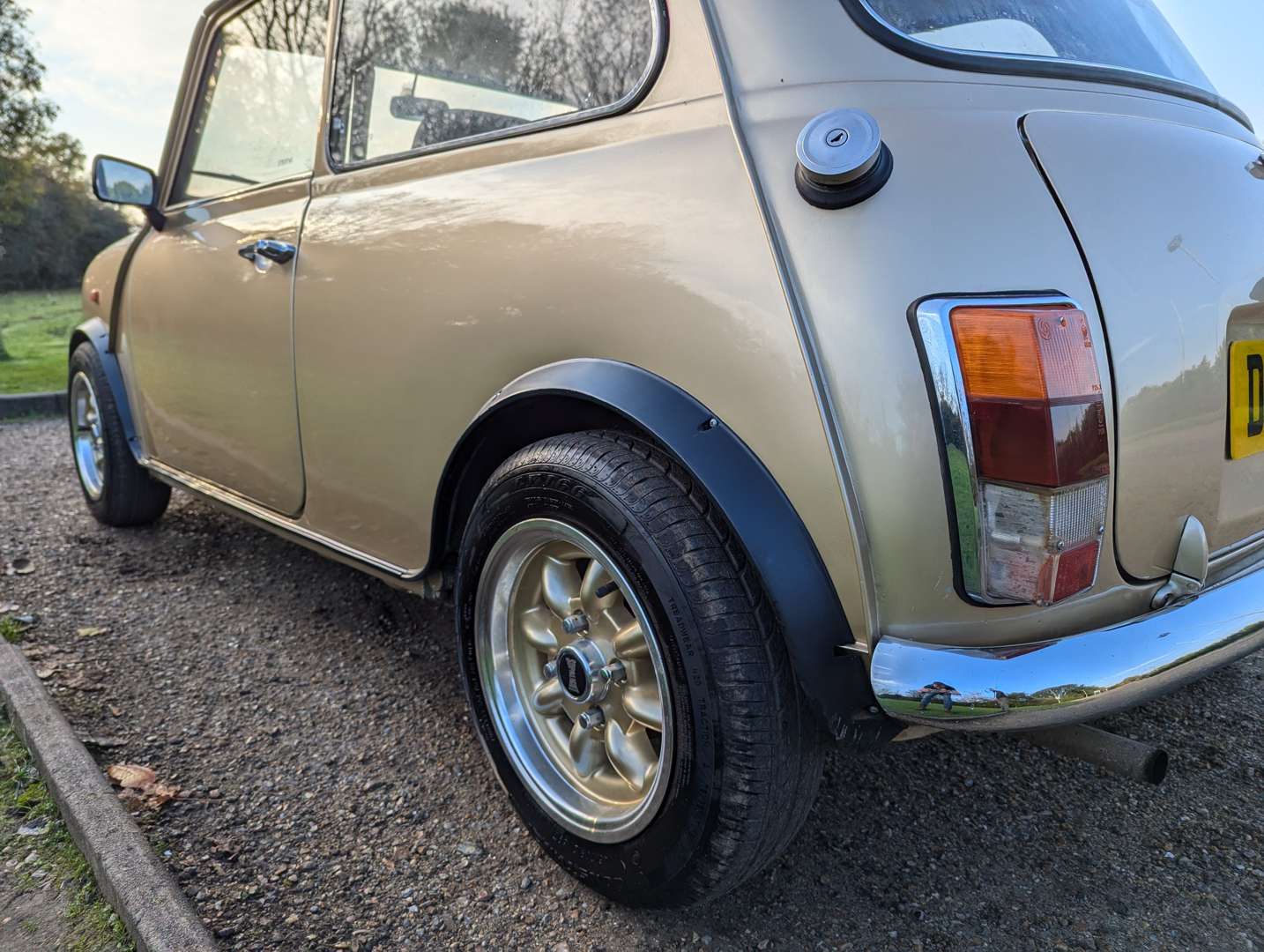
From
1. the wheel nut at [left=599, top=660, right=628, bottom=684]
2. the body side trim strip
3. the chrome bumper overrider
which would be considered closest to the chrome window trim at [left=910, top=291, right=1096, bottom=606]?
the chrome bumper overrider

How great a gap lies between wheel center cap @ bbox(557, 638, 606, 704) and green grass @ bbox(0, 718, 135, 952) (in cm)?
94

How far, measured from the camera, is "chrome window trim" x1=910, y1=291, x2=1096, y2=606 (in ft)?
4.33

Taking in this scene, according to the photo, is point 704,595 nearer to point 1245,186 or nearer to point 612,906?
point 612,906

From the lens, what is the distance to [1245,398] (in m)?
1.61

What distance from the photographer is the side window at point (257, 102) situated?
8.73 feet

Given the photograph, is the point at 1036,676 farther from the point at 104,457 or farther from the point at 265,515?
the point at 104,457

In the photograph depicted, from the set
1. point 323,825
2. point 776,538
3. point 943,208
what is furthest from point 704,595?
point 323,825

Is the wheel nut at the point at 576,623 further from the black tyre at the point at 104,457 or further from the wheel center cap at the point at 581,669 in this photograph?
the black tyre at the point at 104,457

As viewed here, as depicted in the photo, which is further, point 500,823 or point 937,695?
point 500,823

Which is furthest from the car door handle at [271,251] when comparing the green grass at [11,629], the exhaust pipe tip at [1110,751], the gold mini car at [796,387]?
the exhaust pipe tip at [1110,751]

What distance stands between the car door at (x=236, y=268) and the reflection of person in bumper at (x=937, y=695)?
1928 millimetres

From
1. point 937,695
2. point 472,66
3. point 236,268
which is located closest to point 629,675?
point 937,695

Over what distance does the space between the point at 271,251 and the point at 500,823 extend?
1.69 metres

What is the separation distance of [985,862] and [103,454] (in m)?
3.79
